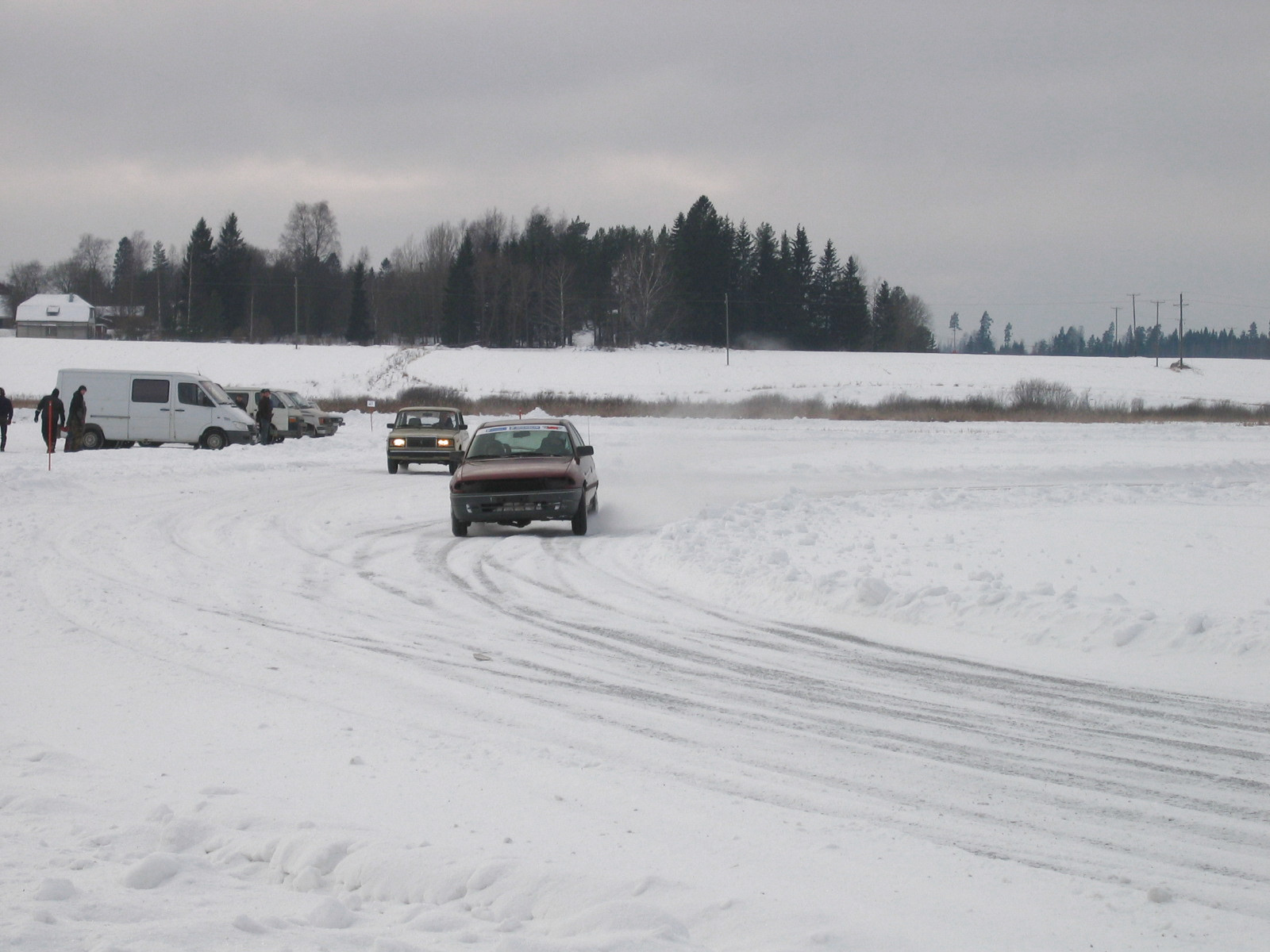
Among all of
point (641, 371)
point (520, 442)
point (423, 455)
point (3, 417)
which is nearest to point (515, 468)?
point (520, 442)

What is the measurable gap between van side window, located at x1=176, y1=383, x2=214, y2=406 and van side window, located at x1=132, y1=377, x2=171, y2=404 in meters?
0.30

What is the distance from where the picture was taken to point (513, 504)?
15344mm

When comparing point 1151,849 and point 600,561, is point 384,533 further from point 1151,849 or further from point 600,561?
point 1151,849

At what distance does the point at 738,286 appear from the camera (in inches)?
4518

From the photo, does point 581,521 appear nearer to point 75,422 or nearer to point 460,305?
point 75,422

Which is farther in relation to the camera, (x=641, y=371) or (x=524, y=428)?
(x=641, y=371)

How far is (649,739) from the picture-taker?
6.23m

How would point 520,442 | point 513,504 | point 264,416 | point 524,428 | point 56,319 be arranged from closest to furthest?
point 513,504 → point 520,442 → point 524,428 → point 264,416 → point 56,319

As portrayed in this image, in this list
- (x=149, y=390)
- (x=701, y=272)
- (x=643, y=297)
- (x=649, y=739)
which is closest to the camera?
(x=649, y=739)

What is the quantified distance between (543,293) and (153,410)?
84.8 meters

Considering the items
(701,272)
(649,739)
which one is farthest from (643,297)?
(649,739)

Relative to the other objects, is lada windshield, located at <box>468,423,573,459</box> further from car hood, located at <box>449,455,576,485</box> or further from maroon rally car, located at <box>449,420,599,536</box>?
maroon rally car, located at <box>449,420,599,536</box>

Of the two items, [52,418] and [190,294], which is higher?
[190,294]

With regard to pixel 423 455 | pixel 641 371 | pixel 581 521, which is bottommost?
pixel 581 521
